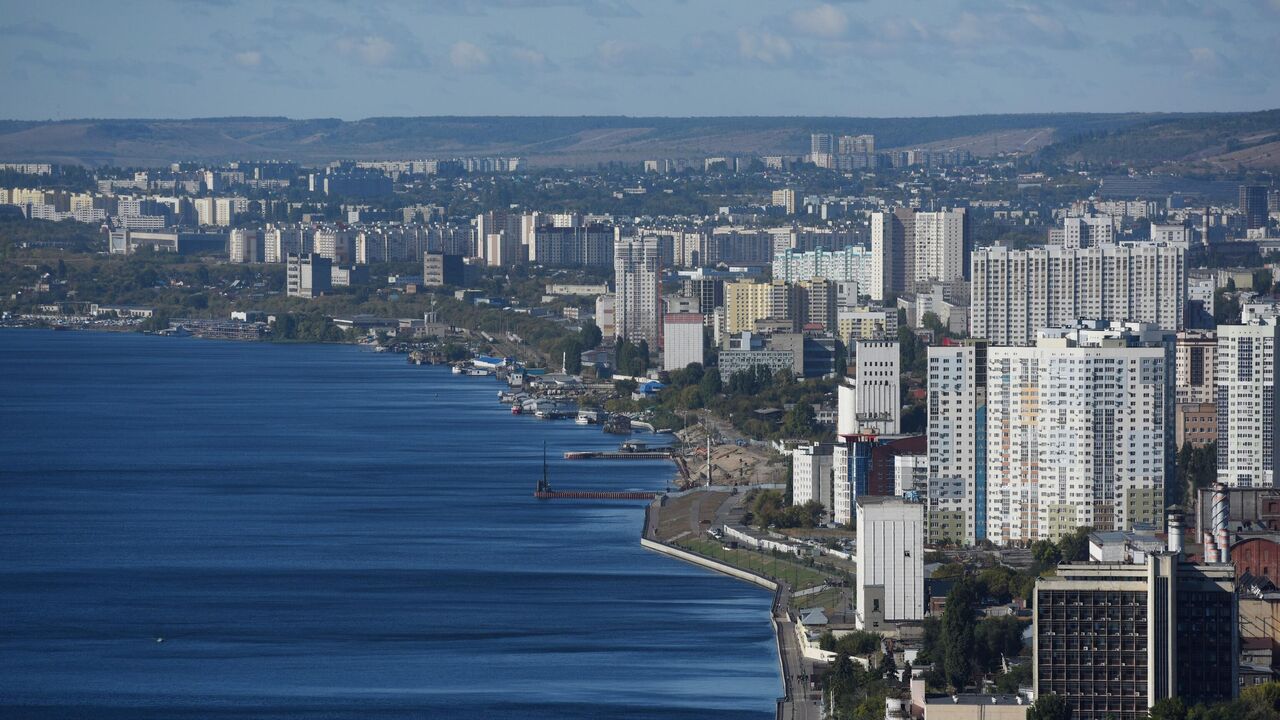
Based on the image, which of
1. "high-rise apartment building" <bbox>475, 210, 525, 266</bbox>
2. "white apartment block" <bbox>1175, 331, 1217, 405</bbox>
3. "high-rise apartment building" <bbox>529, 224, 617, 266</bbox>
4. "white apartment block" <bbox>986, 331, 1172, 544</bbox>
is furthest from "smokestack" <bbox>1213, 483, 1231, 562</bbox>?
"high-rise apartment building" <bbox>475, 210, 525, 266</bbox>

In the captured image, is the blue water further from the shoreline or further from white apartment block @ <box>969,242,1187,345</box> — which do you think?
white apartment block @ <box>969,242,1187,345</box>

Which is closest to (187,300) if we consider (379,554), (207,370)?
(207,370)

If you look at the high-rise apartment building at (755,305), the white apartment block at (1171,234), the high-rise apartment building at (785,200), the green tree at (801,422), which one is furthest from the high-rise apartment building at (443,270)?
the green tree at (801,422)

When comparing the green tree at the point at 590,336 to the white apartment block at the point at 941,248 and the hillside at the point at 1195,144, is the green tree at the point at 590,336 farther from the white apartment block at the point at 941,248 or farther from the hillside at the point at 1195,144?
the hillside at the point at 1195,144

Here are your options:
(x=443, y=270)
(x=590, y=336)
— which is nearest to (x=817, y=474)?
(x=590, y=336)

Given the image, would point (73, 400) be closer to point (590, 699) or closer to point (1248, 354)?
point (1248, 354)

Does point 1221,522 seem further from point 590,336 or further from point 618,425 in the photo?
point 590,336
